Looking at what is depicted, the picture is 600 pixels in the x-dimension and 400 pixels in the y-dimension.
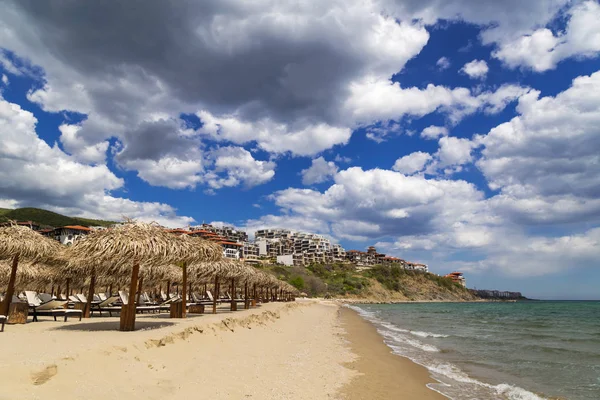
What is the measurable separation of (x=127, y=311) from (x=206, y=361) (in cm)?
304

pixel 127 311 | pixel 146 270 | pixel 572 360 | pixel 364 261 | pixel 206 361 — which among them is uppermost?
pixel 364 261

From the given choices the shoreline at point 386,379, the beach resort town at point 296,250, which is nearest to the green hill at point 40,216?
the beach resort town at point 296,250

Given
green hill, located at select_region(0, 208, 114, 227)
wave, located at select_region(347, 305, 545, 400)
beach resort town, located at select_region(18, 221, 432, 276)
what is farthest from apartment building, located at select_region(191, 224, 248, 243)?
wave, located at select_region(347, 305, 545, 400)

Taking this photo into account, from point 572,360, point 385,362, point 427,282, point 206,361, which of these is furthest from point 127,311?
point 427,282

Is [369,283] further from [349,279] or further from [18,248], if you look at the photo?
[18,248]

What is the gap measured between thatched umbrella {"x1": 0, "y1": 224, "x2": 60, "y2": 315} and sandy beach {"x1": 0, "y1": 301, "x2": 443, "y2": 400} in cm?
378

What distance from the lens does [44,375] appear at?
418 centimetres

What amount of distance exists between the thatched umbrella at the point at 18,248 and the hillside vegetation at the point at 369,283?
215 feet

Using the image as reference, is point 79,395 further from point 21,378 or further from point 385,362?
point 385,362

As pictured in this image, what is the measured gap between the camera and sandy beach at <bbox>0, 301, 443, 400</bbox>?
4.24 metres

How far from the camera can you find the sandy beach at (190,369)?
4242mm

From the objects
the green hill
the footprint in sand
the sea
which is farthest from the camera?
the green hill

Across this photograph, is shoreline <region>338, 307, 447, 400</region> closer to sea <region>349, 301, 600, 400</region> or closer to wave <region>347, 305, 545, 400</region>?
wave <region>347, 305, 545, 400</region>

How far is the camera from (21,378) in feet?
13.0
